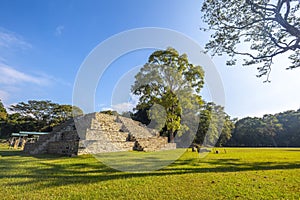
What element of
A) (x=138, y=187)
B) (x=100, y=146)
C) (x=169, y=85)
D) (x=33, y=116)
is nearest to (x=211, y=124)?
(x=169, y=85)

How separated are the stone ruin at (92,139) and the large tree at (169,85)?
3.62 meters

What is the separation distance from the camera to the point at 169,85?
18328mm

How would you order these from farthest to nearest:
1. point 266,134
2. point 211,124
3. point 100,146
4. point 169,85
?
1. point 266,134
2. point 211,124
3. point 169,85
4. point 100,146

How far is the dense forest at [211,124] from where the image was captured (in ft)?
89.8

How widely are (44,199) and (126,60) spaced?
20.9ft

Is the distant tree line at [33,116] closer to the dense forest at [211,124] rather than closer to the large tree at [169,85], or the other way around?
the dense forest at [211,124]

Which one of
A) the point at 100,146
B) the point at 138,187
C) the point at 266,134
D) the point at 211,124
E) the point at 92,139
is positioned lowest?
the point at 138,187

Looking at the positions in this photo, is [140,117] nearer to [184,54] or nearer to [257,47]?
[184,54]

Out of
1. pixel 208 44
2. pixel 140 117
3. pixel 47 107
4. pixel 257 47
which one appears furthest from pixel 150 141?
pixel 47 107

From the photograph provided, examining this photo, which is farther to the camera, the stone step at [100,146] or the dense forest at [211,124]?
the dense forest at [211,124]

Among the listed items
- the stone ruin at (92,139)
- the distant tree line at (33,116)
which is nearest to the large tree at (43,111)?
the distant tree line at (33,116)

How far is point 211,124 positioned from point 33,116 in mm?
32114

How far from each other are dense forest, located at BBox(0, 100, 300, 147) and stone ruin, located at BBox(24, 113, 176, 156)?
347 cm

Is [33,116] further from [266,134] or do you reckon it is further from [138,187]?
[266,134]
